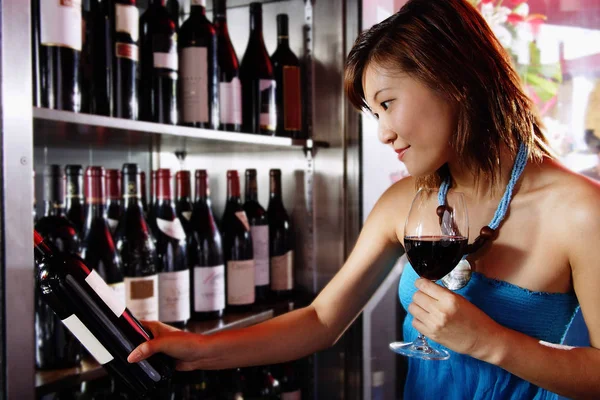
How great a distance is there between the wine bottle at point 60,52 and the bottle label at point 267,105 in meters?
0.63

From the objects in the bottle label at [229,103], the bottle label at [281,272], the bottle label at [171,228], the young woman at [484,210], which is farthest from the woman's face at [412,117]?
the bottle label at [281,272]

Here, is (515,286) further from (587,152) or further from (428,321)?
(587,152)

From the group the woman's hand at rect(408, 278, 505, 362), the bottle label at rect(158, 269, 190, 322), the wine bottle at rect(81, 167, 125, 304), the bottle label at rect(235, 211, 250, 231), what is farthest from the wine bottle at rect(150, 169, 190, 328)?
the woman's hand at rect(408, 278, 505, 362)

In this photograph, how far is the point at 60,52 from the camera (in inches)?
44.1

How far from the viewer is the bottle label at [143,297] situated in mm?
1313

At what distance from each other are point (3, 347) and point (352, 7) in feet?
4.36

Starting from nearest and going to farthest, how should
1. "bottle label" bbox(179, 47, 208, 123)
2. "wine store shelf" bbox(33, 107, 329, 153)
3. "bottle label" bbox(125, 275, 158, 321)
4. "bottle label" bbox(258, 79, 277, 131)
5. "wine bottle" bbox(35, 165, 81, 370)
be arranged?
"wine store shelf" bbox(33, 107, 329, 153) < "wine bottle" bbox(35, 165, 81, 370) < "bottle label" bbox(125, 275, 158, 321) < "bottle label" bbox(179, 47, 208, 123) < "bottle label" bbox(258, 79, 277, 131)

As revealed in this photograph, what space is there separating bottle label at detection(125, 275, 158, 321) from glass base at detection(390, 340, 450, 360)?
552mm

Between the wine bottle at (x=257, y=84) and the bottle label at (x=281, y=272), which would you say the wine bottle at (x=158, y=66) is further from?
the bottle label at (x=281, y=272)

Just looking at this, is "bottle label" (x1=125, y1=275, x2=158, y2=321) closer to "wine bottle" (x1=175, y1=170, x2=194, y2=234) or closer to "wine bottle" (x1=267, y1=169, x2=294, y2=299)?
"wine bottle" (x1=175, y1=170, x2=194, y2=234)

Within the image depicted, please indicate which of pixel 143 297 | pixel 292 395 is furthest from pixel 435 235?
pixel 292 395

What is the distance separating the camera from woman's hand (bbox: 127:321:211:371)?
3.18 feet

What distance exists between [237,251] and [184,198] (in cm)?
22

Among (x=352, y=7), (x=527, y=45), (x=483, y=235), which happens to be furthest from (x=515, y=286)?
(x=527, y=45)
